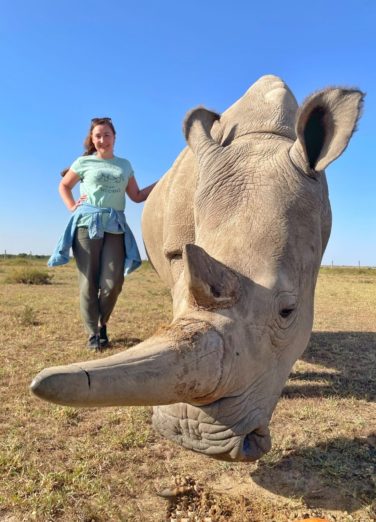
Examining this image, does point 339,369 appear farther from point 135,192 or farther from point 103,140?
point 103,140

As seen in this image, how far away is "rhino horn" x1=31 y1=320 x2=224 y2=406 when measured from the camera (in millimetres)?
1595

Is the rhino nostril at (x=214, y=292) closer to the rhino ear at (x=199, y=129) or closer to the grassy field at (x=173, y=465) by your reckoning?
the grassy field at (x=173, y=465)

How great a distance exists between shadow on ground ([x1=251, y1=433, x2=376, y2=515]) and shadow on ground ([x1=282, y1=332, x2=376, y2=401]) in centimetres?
122

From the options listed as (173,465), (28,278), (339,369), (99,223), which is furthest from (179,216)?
(28,278)

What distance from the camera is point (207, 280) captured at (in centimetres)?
215

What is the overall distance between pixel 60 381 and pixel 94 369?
114mm

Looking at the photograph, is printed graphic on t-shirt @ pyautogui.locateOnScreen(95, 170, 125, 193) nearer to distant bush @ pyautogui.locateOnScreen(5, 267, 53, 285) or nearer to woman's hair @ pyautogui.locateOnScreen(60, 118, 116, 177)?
woman's hair @ pyautogui.locateOnScreen(60, 118, 116, 177)

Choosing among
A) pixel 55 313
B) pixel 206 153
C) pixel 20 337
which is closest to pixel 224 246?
pixel 206 153

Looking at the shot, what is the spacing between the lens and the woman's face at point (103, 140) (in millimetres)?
5949

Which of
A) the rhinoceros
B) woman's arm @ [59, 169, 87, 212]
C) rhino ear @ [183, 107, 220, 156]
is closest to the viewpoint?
the rhinoceros

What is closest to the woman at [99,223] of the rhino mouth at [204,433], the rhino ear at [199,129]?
the rhino ear at [199,129]

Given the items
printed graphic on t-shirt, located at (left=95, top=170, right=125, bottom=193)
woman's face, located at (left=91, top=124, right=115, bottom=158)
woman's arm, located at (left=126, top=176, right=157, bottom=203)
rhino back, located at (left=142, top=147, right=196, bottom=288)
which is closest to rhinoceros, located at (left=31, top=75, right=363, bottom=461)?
rhino back, located at (left=142, top=147, right=196, bottom=288)

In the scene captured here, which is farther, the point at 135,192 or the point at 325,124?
the point at 135,192

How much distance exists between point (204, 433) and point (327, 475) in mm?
1069
